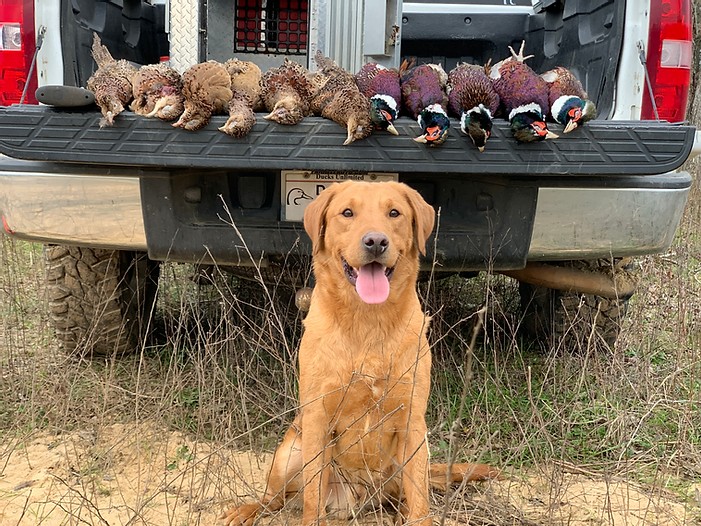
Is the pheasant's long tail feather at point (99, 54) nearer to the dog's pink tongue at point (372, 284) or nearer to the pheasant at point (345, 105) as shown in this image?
the pheasant at point (345, 105)

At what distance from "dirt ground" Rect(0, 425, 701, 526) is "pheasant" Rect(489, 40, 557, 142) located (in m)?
1.28

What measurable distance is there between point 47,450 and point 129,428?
35 centimetres

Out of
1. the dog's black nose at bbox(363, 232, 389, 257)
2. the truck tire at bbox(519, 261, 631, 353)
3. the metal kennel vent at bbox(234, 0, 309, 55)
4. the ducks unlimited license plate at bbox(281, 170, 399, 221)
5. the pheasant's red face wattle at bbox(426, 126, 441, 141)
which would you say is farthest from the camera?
the metal kennel vent at bbox(234, 0, 309, 55)

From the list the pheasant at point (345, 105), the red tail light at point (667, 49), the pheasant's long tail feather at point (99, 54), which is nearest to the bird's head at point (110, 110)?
the pheasant's long tail feather at point (99, 54)

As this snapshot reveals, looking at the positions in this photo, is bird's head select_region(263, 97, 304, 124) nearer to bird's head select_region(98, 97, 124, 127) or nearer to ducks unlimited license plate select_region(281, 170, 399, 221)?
ducks unlimited license plate select_region(281, 170, 399, 221)

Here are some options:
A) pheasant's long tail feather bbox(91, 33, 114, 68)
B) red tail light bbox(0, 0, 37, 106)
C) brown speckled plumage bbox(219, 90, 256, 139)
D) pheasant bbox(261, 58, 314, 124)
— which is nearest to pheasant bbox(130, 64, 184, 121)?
brown speckled plumage bbox(219, 90, 256, 139)

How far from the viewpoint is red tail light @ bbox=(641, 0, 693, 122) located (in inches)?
139

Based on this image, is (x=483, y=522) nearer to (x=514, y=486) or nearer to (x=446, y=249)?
(x=514, y=486)

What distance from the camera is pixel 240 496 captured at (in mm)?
2938

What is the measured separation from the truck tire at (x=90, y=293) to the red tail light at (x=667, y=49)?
2.66m

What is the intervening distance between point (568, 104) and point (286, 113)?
1116 mm

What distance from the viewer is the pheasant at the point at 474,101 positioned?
3049mm

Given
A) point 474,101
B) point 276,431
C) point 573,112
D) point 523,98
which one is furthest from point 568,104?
point 276,431

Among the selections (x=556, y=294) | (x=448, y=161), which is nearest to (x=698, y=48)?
(x=556, y=294)
